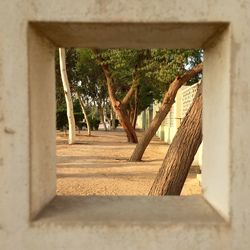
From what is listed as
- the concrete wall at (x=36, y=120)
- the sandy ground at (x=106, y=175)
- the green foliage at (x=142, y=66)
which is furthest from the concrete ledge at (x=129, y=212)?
the green foliage at (x=142, y=66)

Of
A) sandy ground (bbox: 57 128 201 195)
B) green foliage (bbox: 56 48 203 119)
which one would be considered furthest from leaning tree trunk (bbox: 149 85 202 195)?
green foliage (bbox: 56 48 203 119)

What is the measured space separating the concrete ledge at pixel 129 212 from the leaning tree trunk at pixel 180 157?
2720 mm

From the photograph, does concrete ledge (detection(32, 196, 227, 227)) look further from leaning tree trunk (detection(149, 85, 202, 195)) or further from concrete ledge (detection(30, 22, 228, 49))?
leaning tree trunk (detection(149, 85, 202, 195))

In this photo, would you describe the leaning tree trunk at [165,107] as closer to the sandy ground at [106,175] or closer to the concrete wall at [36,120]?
the sandy ground at [106,175]

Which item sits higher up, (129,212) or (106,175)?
(129,212)

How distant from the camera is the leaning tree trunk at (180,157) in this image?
4.99 metres

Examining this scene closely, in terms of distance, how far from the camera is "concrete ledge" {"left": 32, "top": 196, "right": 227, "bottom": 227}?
1756 mm

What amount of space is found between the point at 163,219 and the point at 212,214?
0.25 metres

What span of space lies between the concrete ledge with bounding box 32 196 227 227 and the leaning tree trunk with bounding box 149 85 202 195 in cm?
272

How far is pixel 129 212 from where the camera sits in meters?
1.93

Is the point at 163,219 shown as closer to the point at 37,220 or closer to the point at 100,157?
the point at 37,220

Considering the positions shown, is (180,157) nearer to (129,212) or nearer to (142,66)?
(129,212)

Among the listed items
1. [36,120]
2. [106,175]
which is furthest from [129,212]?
[106,175]

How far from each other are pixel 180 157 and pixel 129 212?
320 centimetres
